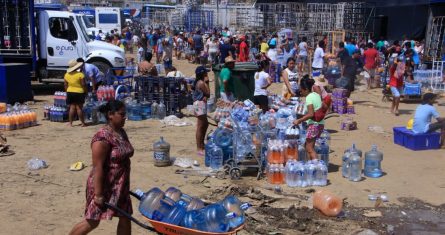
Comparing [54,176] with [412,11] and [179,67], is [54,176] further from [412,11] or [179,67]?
[412,11]

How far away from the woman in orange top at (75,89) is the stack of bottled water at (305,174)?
5996 millimetres

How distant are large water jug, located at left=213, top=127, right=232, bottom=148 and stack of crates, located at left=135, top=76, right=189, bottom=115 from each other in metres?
4.81

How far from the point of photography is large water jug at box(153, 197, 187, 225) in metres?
4.91

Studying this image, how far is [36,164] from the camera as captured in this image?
900cm

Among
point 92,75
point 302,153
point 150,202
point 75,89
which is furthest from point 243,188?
point 92,75

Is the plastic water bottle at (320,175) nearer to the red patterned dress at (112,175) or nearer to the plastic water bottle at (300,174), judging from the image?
the plastic water bottle at (300,174)

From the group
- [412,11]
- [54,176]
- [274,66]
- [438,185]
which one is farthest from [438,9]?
[54,176]

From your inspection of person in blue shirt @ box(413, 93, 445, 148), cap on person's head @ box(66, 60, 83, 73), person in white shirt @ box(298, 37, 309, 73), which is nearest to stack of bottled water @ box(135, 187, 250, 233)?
person in blue shirt @ box(413, 93, 445, 148)

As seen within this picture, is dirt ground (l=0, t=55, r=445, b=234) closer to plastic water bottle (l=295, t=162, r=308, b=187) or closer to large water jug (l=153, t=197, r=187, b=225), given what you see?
plastic water bottle (l=295, t=162, r=308, b=187)

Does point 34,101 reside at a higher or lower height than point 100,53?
lower

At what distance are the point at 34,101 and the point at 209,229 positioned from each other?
1260 cm

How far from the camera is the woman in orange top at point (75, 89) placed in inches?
476

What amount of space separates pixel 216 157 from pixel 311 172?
1642mm

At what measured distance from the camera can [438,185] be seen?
837 centimetres
